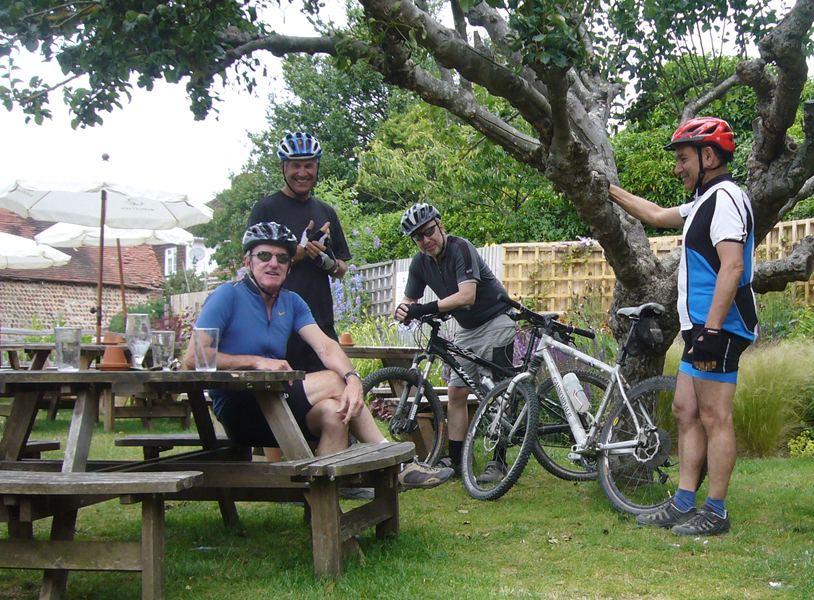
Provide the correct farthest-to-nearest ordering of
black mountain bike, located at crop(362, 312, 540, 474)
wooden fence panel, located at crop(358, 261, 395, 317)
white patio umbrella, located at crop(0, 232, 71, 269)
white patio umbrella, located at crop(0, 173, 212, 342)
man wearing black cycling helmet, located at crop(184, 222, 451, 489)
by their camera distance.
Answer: wooden fence panel, located at crop(358, 261, 395, 317)
white patio umbrella, located at crop(0, 232, 71, 269)
white patio umbrella, located at crop(0, 173, 212, 342)
black mountain bike, located at crop(362, 312, 540, 474)
man wearing black cycling helmet, located at crop(184, 222, 451, 489)

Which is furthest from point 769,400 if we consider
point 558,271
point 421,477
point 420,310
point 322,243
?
point 558,271

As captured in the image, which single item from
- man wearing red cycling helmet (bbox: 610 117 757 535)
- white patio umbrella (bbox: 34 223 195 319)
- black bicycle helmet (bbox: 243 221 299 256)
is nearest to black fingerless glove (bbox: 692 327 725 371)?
man wearing red cycling helmet (bbox: 610 117 757 535)

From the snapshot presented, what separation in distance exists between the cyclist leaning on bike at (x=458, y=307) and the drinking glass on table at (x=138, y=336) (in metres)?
2.53

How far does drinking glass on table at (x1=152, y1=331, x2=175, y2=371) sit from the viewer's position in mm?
3566

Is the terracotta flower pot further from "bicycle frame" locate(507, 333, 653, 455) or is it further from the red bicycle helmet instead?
the red bicycle helmet

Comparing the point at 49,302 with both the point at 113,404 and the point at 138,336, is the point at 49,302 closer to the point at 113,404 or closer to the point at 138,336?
the point at 113,404

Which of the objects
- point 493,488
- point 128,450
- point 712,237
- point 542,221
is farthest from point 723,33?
point 542,221

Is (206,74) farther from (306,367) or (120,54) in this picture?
(306,367)

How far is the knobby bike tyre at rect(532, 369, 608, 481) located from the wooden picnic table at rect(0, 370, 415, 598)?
1809 mm

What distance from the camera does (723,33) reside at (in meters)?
5.95

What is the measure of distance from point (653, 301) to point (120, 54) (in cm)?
387

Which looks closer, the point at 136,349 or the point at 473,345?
the point at 136,349

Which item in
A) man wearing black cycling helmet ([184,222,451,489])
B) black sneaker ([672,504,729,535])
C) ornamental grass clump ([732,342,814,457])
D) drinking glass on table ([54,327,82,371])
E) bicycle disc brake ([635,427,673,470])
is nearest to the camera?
drinking glass on table ([54,327,82,371])

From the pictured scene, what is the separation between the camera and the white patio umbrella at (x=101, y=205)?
35.3ft
